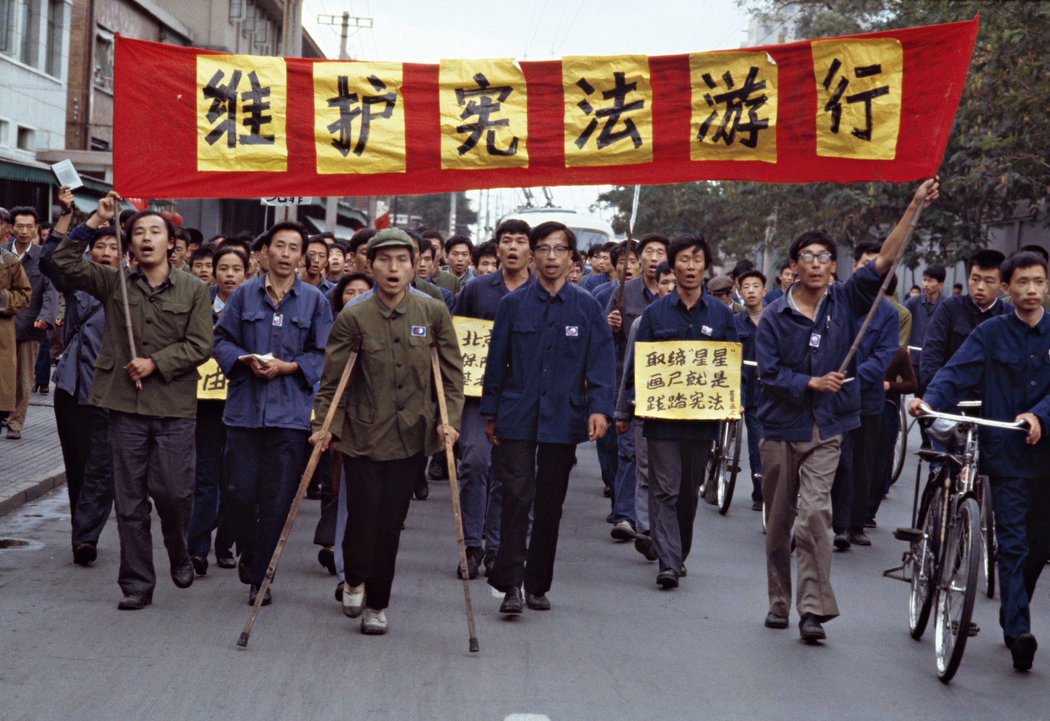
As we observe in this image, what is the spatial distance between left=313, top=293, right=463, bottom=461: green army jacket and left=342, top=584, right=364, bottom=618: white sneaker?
77 cm

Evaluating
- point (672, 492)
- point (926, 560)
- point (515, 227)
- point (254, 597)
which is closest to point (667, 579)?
point (672, 492)

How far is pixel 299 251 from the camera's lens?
743 cm

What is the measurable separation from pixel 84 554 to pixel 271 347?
1.86 m

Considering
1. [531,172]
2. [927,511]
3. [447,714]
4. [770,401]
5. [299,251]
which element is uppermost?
[531,172]

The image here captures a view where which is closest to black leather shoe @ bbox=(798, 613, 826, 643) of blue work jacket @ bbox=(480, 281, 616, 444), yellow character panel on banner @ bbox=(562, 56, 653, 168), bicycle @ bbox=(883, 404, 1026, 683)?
bicycle @ bbox=(883, 404, 1026, 683)

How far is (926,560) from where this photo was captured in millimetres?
6773

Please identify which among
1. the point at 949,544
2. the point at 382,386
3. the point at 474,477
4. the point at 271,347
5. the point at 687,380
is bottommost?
the point at 949,544

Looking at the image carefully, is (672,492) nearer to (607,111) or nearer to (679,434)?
(679,434)

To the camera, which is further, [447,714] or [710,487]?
[710,487]

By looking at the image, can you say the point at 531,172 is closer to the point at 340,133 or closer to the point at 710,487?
the point at 340,133

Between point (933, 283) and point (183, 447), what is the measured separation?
8.48 meters

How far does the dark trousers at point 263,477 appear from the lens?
7180mm

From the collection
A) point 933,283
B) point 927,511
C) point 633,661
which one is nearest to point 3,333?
point 633,661

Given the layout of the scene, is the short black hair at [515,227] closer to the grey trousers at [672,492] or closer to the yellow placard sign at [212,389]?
the grey trousers at [672,492]
